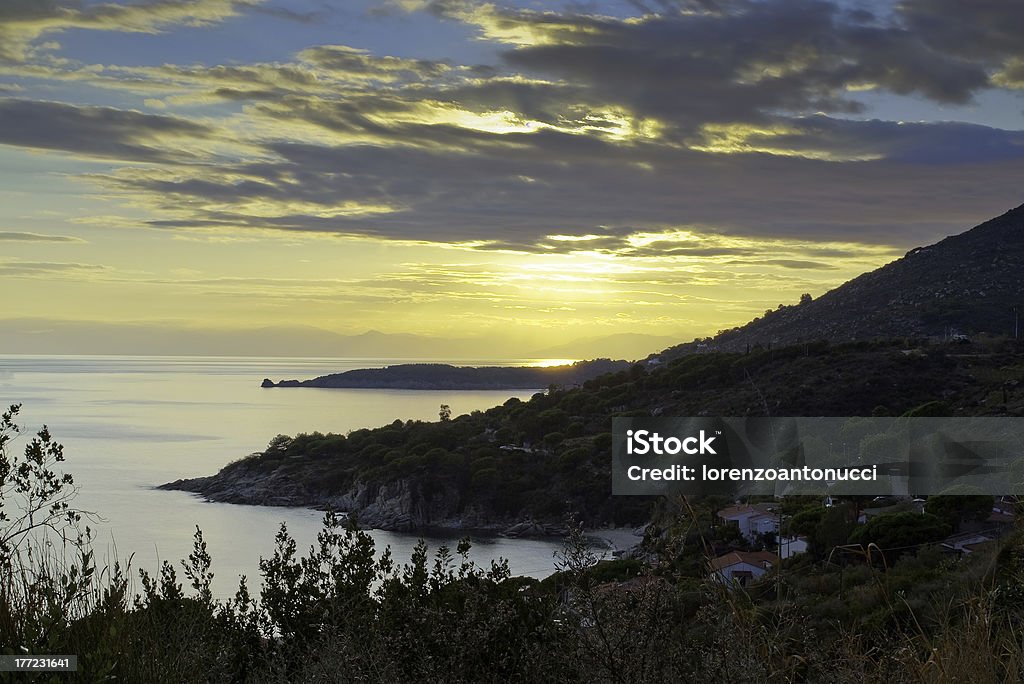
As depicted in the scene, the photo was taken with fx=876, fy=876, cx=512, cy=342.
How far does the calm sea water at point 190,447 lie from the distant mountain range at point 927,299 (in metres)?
32.1

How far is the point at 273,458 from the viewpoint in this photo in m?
68.2

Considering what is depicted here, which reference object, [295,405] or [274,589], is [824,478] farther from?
[295,405]

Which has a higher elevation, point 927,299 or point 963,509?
point 927,299

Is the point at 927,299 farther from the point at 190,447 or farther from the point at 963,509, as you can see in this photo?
the point at 190,447

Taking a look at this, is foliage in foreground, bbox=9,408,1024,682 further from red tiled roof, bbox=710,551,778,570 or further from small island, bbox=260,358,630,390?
small island, bbox=260,358,630,390

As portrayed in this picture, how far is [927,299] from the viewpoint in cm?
Answer: 6606

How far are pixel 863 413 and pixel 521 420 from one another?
24.0 meters

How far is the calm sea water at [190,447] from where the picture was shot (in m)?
40.8

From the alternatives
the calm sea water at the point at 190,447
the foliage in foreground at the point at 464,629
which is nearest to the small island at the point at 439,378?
the calm sea water at the point at 190,447

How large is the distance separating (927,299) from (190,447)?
6976 centimetres

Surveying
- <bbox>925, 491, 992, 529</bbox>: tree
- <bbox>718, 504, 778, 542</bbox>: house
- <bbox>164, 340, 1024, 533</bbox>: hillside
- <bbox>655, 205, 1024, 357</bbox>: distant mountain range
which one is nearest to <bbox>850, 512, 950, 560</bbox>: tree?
<bbox>925, 491, 992, 529</bbox>: tree

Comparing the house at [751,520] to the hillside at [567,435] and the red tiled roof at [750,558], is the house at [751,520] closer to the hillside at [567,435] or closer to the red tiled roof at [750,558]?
the red tiled roof at [750,558]

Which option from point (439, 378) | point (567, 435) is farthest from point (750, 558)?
point (439, 378)

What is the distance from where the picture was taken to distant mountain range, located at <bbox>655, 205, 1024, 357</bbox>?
61.1m
